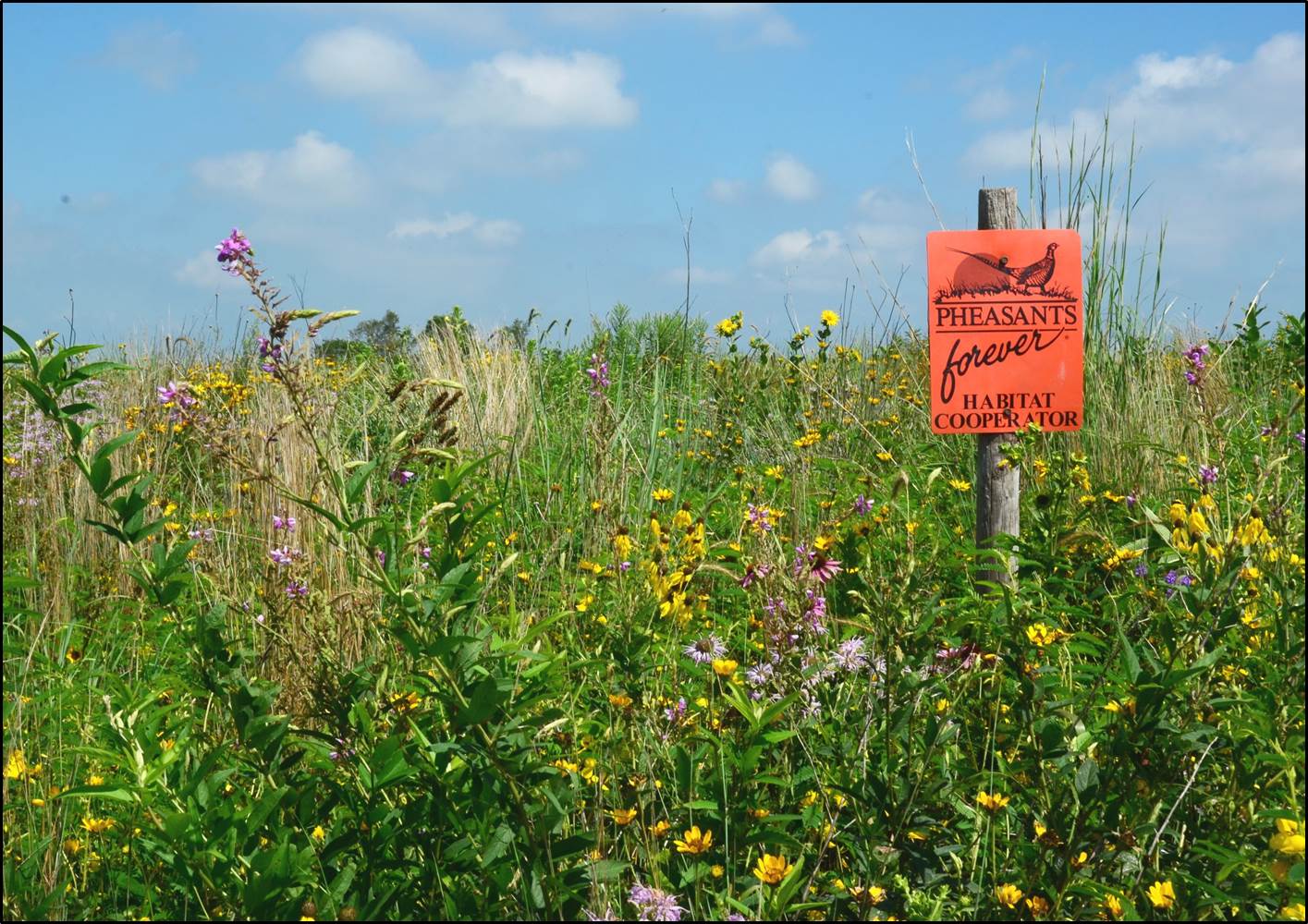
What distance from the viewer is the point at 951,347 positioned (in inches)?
141

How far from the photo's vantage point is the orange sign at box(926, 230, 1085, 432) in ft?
11.7

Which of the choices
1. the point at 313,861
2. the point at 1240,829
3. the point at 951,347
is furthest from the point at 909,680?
the point at 951,347

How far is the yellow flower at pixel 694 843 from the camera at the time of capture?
5.49 ft

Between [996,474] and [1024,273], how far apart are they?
0.69m

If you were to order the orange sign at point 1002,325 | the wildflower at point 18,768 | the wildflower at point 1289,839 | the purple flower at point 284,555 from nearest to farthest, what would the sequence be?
the wildflower at point 1289,839 < the wildflower at point 18,768 < the purple flower at point 284,555 < the orange sign at point 1002,325

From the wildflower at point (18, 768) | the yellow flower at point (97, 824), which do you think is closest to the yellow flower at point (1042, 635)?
the yellow flower at point (97, 824)

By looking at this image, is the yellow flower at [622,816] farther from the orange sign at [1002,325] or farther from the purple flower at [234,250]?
the orange sign at [1002,325]

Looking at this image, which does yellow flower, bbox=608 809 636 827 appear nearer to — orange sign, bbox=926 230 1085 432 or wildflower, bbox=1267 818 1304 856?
wildflower, bbox=1267 818 1304 856

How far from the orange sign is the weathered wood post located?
0.10 meters

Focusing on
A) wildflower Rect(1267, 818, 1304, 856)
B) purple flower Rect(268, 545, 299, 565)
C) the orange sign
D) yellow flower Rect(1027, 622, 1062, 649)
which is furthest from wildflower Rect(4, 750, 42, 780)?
the orange sign

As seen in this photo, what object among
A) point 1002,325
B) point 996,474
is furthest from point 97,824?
point 1002,325

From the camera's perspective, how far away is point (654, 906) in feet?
5.18

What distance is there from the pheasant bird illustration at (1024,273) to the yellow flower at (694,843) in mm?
2476

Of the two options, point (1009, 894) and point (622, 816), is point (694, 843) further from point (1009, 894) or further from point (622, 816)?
point (1009, 894)
